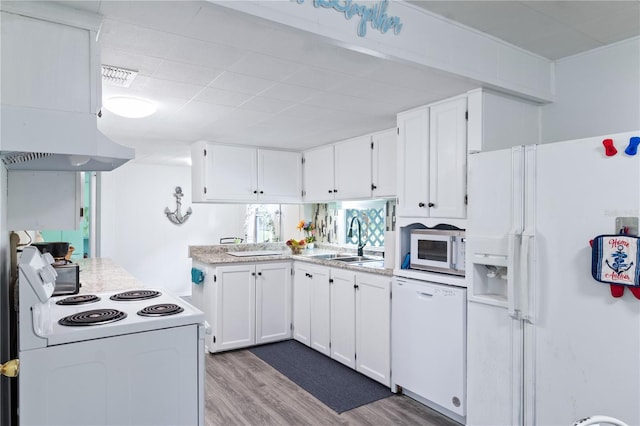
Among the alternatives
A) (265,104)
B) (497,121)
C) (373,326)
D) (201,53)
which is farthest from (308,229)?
(201,53)

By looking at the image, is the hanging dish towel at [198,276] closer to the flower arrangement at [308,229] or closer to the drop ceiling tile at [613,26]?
the flower arrangement at [308,229]

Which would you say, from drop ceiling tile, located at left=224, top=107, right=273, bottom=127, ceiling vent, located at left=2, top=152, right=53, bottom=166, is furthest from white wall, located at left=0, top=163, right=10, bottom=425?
drop ceiling tile, located at left=224, top=107, right=273, bottom=127

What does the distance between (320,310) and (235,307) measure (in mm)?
861

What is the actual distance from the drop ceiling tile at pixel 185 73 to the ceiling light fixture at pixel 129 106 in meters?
0.43

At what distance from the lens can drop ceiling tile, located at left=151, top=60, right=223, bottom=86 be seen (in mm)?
2115

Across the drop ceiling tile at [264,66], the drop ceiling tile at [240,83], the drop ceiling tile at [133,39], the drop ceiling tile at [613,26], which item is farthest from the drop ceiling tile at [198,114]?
the drop ceiling tile at [613,26]

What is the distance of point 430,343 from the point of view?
107 inches

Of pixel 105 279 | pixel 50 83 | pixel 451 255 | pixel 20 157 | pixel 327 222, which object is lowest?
pixel 105 279

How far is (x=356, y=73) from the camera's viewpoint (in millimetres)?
2215

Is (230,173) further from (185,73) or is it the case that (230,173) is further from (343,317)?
(185,73)

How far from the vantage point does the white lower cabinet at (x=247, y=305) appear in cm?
393

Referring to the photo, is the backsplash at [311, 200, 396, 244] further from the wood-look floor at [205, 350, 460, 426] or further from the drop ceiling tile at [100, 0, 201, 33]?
the drop ceiling tile at [100, 0, 201, 33]

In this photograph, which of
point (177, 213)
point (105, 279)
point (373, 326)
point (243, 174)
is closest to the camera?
point (105, 279)

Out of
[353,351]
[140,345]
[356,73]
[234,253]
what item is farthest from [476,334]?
[234,253]
